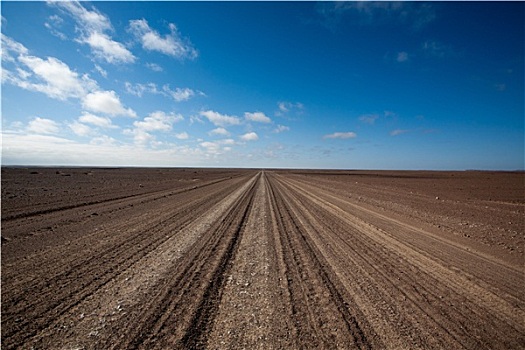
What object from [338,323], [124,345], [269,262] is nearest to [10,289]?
[124,345]

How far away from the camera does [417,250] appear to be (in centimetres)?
640

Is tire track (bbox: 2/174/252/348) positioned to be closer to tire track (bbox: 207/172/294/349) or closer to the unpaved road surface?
the unpaved road surface

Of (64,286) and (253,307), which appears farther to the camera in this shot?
(64,286)

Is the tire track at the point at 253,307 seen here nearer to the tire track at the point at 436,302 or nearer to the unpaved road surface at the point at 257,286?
the unpaved road surface at the point at 257,286

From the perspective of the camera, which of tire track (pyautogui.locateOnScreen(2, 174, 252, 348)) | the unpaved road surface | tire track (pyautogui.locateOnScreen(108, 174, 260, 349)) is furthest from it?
tire track (pyautogui.locateOnScreen(2, 174, 252, 348))

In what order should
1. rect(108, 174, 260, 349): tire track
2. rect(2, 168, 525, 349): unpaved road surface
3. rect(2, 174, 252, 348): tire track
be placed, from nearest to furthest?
rect(108, 174, 260, 349): tire track, rect(2, 168, 525, 349): unpaved road surface, rect(2, 174, 252, 348): tire track

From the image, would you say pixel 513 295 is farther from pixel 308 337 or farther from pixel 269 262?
pixel 269 262

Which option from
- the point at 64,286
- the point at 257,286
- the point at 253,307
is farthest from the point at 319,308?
the point at 64,286

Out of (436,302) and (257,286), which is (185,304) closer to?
(257,286)

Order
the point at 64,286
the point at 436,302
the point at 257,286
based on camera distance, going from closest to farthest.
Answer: the point at 436,302 < the point at 64,286 < the point at 257,286

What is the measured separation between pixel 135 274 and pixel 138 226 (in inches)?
158

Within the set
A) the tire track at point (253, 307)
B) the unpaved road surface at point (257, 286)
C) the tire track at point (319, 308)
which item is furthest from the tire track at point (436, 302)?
the tire track at point (253, 307)

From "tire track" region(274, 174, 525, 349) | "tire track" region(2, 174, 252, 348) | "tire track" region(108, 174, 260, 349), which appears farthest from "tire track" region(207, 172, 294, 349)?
"tire track" region(2, 174, 252, 348)

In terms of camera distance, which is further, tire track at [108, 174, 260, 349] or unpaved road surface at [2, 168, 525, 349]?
unpaved road surface at [2, 168, 525, 349]
